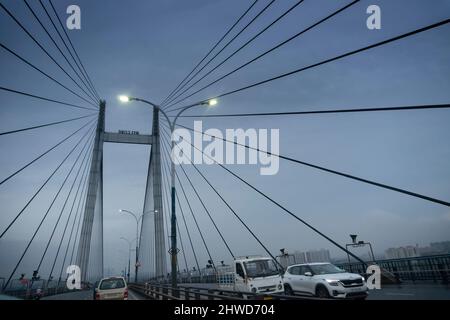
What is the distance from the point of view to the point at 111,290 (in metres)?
13.2

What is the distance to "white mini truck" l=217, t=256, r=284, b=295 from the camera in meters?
11.5

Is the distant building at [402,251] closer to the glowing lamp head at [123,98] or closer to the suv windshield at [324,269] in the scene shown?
the suv windshield at [324,269]

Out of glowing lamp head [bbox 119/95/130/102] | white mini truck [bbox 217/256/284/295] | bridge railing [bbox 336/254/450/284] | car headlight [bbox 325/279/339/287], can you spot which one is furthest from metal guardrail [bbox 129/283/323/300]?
glowing lamp head [bbox 119/95/130/102]

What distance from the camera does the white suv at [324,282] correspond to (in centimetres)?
942

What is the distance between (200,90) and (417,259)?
14215 mm

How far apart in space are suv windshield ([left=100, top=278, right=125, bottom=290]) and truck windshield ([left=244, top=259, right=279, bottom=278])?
19.6ft

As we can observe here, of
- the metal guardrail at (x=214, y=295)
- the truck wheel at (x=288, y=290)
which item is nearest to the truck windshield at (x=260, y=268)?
the truck wheel at (x=288, y=290)

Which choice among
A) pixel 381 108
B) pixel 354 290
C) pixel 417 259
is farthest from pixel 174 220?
pixel 417 259

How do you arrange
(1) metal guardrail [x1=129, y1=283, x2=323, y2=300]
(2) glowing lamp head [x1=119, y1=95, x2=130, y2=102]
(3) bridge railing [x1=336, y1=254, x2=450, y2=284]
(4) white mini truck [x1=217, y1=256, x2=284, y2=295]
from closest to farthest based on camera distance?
(1) metal guardrail [x1=129, y1=283, x2=323, y2=300], (4) white mini truck [x1=217, y1=256, x2=284, y2=295], (3) bridge railing [x1=336, y1=254, x2=450, y2=284], (2) glowing lamp head [x1=119, y1=95, x2=130, y2=102]

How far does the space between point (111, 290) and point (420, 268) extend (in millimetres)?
15143

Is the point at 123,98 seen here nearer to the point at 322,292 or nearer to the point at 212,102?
the point at 212,102

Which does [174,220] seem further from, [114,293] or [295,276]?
[295,276]

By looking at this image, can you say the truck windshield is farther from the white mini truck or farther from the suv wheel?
the suv wheel

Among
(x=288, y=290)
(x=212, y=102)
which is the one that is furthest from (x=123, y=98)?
(x=288, y=290)
